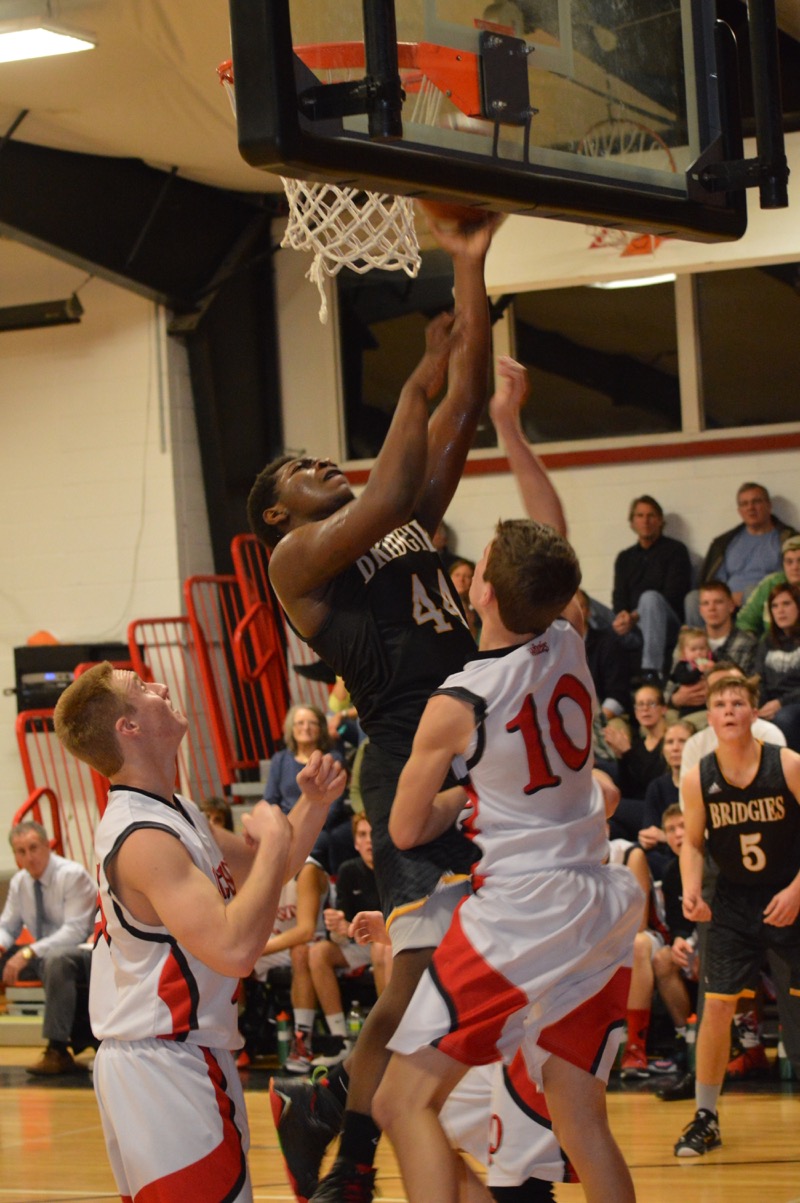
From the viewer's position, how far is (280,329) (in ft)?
42.0

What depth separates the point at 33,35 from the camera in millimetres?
8031

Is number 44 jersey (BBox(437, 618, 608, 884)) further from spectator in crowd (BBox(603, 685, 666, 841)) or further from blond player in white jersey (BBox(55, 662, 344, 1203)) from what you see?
spectator in crowd (BBox(603, 685, 666, 841))

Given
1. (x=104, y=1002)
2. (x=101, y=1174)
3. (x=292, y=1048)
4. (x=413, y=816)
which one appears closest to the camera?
(x=104, y=1002)

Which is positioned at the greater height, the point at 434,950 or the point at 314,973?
the point at 434,950

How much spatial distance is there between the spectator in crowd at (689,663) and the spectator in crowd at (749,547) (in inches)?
24.8

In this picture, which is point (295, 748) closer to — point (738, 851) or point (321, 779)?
point (738, 851)

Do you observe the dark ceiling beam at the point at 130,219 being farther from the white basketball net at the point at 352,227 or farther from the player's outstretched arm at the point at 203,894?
the player's outstretched arm at the point at 203,894

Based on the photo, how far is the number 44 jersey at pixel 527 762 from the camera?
11.9 feet

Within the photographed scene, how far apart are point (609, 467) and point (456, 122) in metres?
8.41

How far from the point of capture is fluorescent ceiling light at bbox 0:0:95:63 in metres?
7.84

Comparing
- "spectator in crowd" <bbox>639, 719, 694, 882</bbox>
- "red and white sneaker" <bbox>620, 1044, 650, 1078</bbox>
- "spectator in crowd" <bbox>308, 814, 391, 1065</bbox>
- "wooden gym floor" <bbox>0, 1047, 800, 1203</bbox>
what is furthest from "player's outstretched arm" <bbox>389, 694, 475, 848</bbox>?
"spectator in crowd" <bbox>639, 719, 694, 882</bbox>

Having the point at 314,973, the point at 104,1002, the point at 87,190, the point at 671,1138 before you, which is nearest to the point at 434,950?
the point at 104,1002

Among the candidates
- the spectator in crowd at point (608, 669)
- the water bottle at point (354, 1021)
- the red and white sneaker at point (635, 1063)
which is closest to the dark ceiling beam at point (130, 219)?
the spectator in crowd at point (608, 669)

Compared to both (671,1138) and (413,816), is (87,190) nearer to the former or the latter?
(671,1138)
